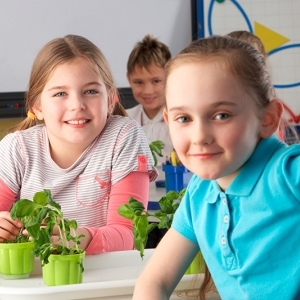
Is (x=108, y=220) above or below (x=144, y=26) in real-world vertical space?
below

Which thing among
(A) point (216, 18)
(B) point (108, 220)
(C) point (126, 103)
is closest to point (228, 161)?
(B) point (108, 220)

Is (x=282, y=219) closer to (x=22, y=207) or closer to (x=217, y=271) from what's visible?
(x=217, y=271)

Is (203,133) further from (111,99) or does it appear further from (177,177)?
(177,177)

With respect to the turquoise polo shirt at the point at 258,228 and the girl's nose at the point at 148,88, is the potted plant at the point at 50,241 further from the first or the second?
the girl's nose at the point at 148,88

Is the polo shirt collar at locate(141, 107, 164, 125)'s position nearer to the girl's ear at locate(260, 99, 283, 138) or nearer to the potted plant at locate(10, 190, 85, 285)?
the potted plant at locate(10, 190, 85, 285)

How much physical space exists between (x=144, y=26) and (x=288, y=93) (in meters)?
1.20

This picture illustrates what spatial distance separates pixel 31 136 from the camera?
2.33m

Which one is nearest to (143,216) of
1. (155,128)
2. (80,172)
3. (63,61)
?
(80,172)

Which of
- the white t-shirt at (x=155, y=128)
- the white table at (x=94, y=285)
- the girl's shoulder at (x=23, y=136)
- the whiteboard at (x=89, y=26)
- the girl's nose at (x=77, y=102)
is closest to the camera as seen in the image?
the white table at (x=94, y=285)

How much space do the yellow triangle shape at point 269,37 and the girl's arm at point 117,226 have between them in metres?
3.45

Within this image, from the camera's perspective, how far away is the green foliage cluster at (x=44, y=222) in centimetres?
170

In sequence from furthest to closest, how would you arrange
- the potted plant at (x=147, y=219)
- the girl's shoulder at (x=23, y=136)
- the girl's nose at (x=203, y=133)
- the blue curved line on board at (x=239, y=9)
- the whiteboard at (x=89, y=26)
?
the blue curved line on board at (x=239, y=9) → the whiteboard at (x=89, y=26) → the girl's shoulder at (x=23, y=136) → the potted plant at (x=147, y=219) → the girl's nose at (x=203, y=133)

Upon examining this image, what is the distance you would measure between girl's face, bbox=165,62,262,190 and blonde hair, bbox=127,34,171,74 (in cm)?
325

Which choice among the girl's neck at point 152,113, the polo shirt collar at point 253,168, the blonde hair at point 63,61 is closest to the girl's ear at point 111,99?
the blonde hair at point 63,61
